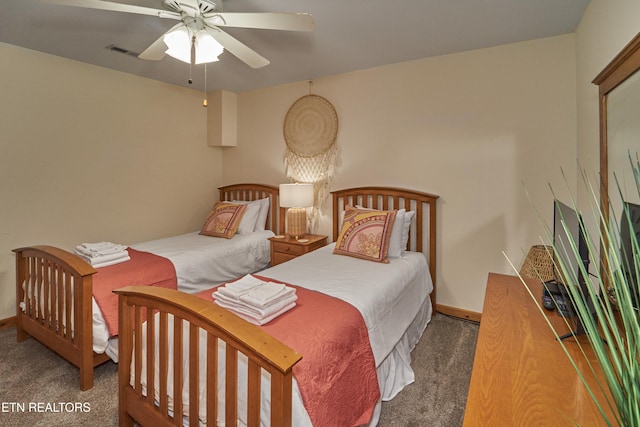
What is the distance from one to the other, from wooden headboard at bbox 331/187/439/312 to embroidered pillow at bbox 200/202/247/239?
129cm

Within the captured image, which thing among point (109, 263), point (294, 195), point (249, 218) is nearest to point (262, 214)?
point (249, 218)

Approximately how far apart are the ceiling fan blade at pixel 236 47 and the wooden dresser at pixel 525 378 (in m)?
2.06

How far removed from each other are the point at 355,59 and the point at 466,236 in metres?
1.90

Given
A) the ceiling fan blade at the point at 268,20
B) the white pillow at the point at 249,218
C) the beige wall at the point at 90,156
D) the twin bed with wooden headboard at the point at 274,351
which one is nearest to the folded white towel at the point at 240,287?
the twin bed with wooden headboard at the point at 274,351

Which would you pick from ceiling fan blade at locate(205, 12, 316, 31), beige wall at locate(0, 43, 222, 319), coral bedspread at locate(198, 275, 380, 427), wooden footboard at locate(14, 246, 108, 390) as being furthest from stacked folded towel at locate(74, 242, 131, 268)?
ceiling fan blade at locate(205, 12, 316, 31)

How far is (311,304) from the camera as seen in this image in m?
1.75

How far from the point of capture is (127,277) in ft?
7.52

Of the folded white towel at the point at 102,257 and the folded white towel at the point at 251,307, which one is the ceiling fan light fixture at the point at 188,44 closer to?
the folded white towel at the point at 251,307

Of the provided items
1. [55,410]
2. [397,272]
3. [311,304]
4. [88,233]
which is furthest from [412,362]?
[88,233]

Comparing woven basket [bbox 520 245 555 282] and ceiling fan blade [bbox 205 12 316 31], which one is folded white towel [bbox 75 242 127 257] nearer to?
ceiling fan blade [bbox 205 12 316 31]

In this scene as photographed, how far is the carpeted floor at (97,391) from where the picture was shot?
180 centimetres

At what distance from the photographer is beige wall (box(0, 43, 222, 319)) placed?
282cm

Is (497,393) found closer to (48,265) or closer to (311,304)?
(311,304)

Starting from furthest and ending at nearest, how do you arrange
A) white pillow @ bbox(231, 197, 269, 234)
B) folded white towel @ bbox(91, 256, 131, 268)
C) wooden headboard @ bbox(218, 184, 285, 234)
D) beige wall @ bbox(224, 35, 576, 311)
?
wooden headboard @ bbox(218, 184, 285, 234) < white pillow @ bbox(231, 197, 269, 234) < beige wall @ bbox(224, 35, 576, 311) < folded white towel @ bbox(91, 256, 131, 268)
